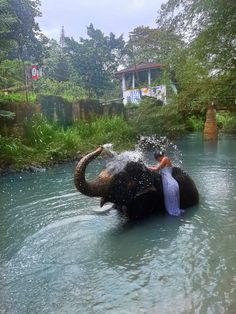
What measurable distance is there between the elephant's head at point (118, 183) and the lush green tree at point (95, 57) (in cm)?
3205

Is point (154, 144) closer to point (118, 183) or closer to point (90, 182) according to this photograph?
point (118, 183)

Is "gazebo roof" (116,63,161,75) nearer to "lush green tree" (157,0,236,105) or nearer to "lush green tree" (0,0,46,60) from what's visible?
"lush green tree" (0,0,46,60)

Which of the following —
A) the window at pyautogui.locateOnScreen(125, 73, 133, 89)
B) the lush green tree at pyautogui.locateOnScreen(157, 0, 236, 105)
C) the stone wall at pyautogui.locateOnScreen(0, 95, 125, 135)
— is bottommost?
the stone wall at pyautogui.locateOnScreen(0, 95, 125, 135)

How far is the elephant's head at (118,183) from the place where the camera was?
597 cm

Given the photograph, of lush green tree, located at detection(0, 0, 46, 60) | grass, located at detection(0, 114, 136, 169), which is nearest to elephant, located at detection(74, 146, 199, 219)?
grass, located at detection(0, 114, 136, 169)

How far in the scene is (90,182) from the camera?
6.17 m

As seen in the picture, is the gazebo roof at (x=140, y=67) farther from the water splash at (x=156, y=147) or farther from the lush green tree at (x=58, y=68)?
the water splash at (x=156, y=147)

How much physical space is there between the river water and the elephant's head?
582mm

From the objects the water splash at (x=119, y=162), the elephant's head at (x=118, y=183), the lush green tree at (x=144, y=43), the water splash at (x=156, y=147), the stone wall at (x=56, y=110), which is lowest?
the water splash at (x=156, y=147)

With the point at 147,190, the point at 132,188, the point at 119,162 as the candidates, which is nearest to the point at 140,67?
the point at 147,190

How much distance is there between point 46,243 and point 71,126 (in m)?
14.4

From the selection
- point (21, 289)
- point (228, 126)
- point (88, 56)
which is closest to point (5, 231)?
point (21, 289)

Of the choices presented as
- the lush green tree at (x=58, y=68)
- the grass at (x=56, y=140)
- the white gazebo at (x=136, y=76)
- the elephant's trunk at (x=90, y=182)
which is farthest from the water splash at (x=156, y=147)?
the lush green tree at (x=58, y=68)

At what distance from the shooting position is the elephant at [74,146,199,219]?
240 inches
